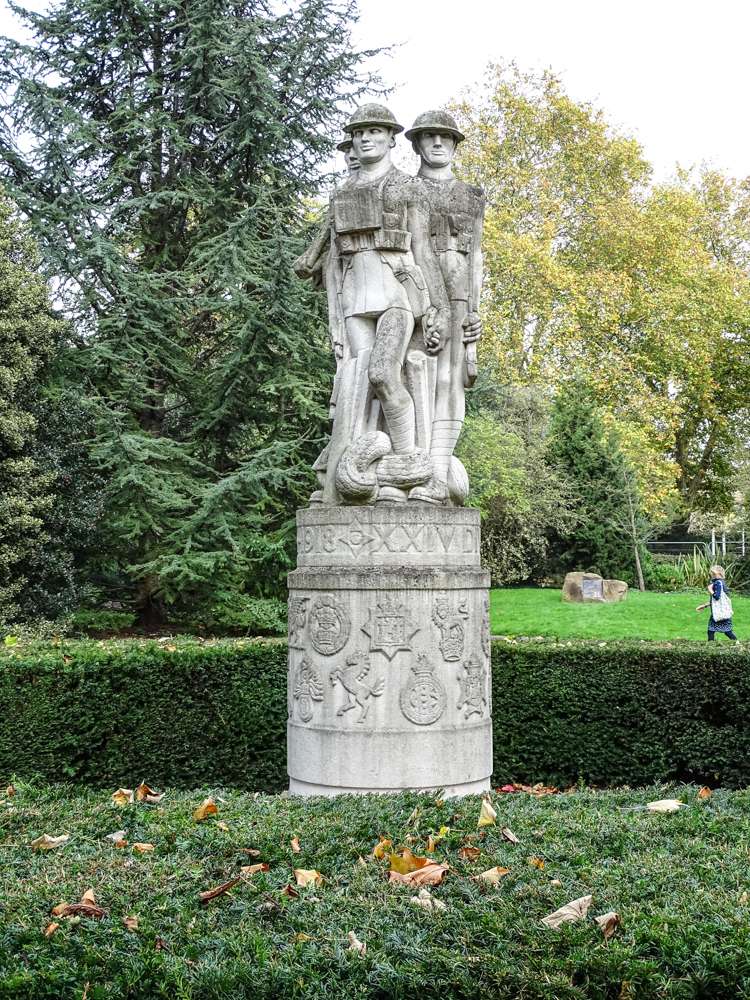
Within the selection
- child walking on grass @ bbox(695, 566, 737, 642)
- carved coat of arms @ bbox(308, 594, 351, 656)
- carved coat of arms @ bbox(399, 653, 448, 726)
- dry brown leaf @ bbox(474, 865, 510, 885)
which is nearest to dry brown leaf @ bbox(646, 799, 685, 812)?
dry brown leaf @ bbox(474, 865, 510, 885)

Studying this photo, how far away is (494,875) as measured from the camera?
3188mm

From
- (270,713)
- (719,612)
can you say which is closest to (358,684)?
(270,713)

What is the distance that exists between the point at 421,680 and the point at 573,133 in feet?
82.4

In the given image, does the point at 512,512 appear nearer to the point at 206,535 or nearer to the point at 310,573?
the point at 206,535

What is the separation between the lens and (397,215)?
6195mm

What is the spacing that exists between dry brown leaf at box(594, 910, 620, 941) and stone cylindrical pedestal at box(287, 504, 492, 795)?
10.3ft

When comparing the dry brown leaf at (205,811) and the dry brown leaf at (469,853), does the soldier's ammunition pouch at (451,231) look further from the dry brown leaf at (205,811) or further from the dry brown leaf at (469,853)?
the dry brown leaf at (469,853)

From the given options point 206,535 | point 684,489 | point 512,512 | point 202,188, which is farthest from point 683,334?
point 206,535

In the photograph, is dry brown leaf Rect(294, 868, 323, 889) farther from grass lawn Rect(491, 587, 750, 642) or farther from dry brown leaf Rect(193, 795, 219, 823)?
grass lawn Rect(491, 587, 750, 642)

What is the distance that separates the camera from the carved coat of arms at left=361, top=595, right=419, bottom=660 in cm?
591

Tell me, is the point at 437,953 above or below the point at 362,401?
below

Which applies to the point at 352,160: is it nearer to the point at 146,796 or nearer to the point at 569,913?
the point at 146,796

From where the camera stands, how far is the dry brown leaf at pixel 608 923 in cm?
267

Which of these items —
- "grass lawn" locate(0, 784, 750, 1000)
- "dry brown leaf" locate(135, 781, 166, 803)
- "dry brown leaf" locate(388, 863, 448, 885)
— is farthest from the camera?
"dry brown leaf" locate(135, 781, 166, 803)
